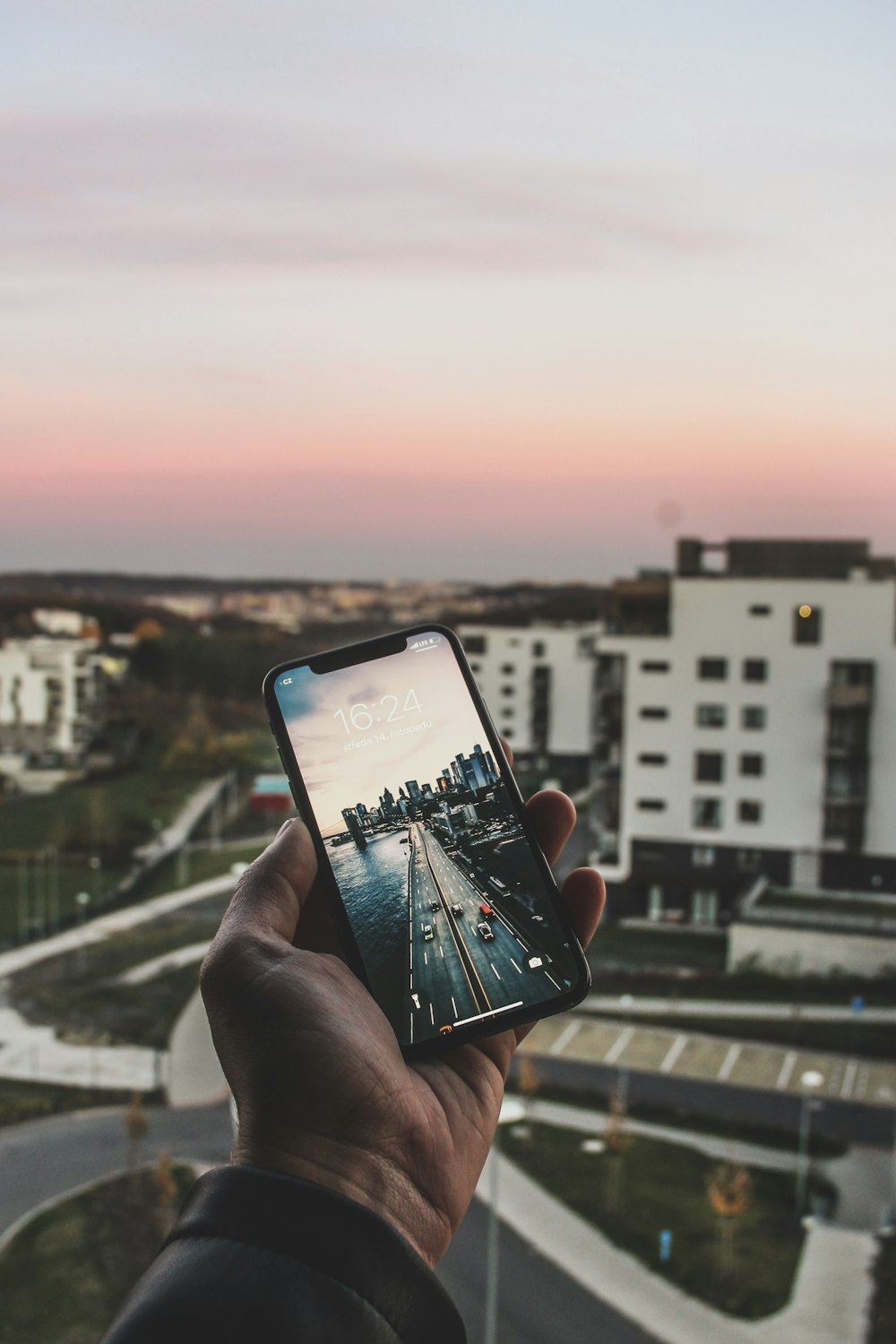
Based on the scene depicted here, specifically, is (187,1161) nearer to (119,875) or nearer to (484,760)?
(119,875)

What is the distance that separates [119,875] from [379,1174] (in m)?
7.87

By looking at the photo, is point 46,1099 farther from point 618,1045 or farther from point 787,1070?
point 787,1070

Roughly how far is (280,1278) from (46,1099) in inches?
213

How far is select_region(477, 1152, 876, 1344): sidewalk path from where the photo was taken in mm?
3684

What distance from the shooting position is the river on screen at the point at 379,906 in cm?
75

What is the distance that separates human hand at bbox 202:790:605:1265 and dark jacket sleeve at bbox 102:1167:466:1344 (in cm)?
5

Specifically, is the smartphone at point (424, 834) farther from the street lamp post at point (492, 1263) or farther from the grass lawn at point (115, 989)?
the grass lawn at point (115, 989)

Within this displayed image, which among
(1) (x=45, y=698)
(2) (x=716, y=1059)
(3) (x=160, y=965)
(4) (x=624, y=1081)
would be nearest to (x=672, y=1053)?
(2) (x=716, y=1059)

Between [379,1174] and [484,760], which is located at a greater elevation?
[484,760]

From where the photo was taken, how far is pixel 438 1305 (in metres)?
0.47

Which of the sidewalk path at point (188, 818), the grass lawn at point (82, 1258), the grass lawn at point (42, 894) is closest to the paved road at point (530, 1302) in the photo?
the grass lawn at point (82, 1258)

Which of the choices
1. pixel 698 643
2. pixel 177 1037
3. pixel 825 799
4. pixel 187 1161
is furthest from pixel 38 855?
pixel 825 799

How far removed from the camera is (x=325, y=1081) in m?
0.59

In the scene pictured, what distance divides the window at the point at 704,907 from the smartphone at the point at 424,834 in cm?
753
